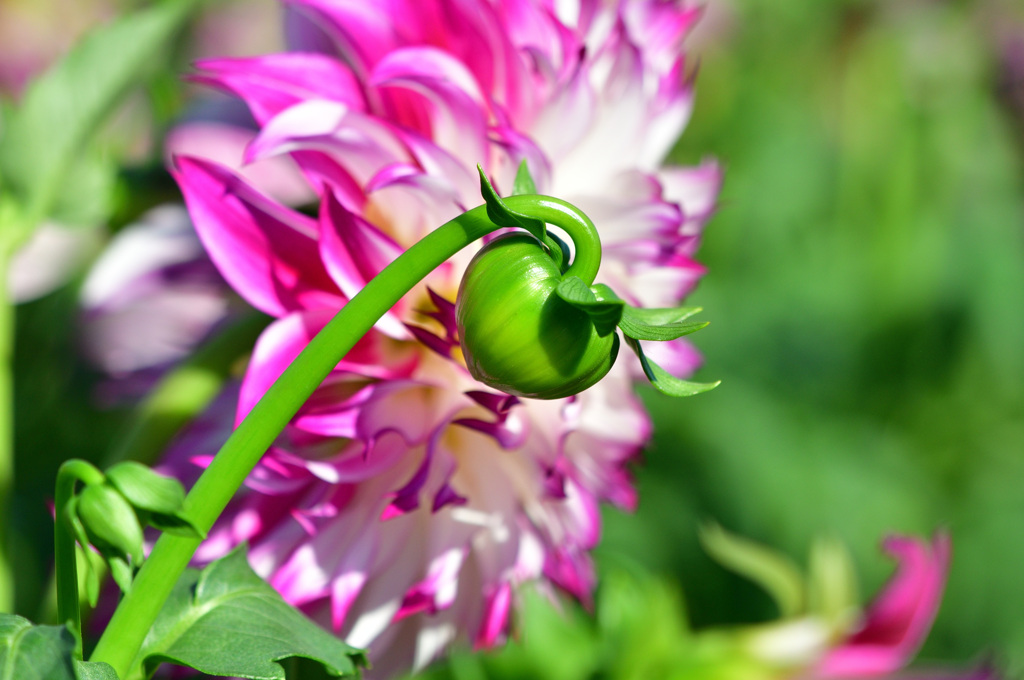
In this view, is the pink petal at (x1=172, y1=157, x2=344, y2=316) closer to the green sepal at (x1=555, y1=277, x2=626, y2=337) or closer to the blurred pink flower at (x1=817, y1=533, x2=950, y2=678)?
the green sepal at (x1=555, y1=277, x2=626, y2=337)

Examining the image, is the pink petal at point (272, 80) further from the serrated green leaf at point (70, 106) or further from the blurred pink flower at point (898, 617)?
the blurred pink flower at point (898, 617)

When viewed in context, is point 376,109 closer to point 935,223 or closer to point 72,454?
point 72,454

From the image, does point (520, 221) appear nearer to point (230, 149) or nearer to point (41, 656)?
point (41, 656)

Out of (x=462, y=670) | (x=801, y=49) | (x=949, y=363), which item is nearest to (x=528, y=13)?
(x=462, y=670)

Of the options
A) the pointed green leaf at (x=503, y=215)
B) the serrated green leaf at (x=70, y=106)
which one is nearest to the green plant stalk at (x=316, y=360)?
the pointed green leaf at (x=503, y=215)

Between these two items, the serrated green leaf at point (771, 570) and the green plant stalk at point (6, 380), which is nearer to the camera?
the green plant stalk at point (6, 380)
